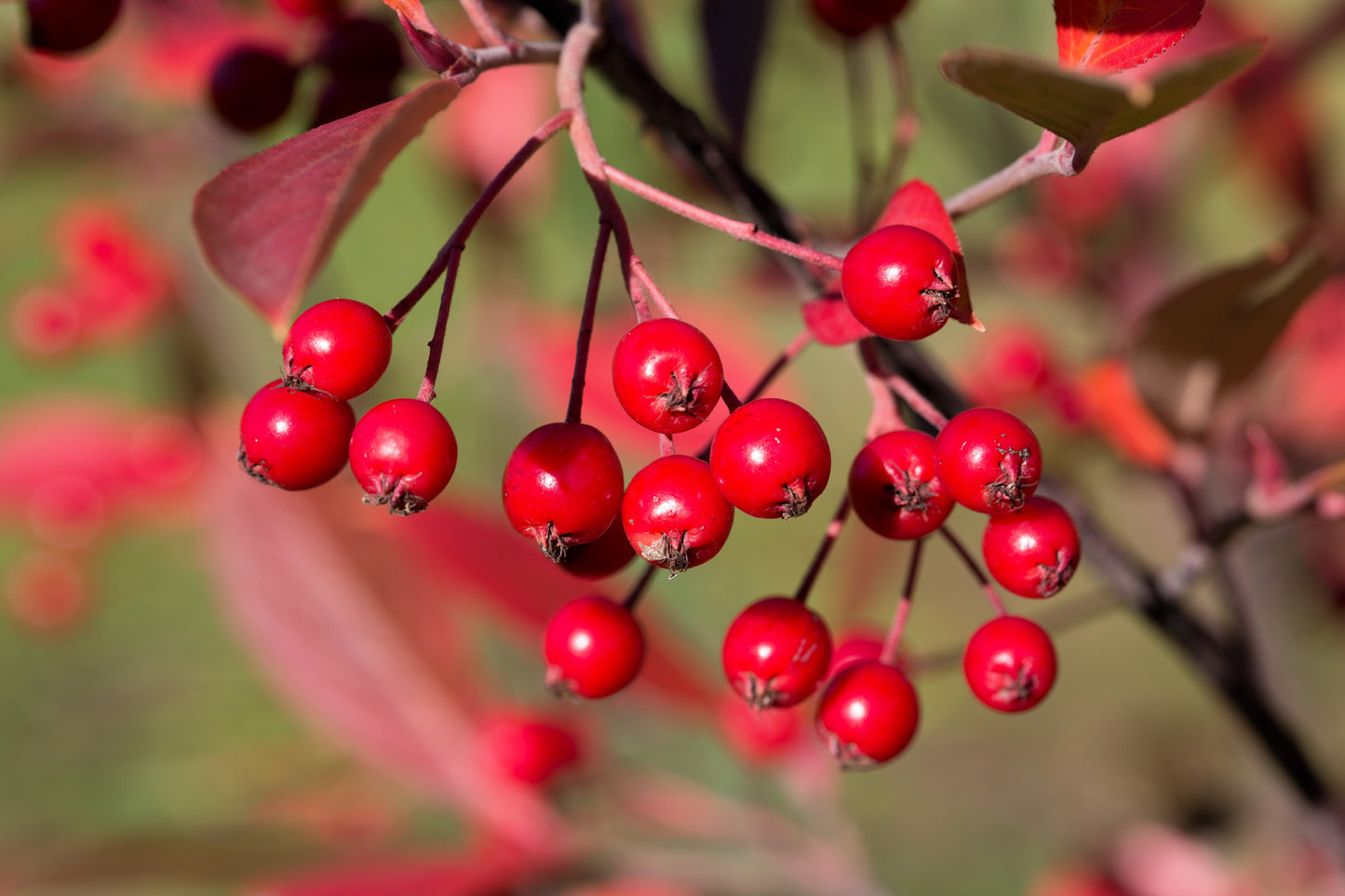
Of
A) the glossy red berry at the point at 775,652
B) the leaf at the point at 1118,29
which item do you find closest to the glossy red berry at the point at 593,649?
the glossy red berry at the point at 775,652

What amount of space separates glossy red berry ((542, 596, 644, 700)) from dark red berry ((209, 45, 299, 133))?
12.2 inches

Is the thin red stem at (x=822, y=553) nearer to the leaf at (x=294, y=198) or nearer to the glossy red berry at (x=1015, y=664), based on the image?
the glossy red berry at (x=1015, y=664)

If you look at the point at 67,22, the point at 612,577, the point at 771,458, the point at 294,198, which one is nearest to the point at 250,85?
the point at 67,22

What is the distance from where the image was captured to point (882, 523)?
0.39 metres

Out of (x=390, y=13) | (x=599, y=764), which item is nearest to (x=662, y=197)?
(x=390, y=13)

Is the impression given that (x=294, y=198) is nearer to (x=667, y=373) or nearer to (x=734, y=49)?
(x=667, y=373)

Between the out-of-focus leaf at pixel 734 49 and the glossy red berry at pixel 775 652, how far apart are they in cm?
35

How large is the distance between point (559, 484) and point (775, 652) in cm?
12

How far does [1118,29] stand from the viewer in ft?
1.20

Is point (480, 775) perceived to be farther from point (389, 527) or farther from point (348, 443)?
point (348, 443)

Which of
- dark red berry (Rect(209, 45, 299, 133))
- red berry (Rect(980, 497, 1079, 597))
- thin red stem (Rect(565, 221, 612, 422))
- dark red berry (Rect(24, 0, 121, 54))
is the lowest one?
red berry (Rect(980, 497, 1079, 597))

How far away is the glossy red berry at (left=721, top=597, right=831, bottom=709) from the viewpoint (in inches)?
16.2

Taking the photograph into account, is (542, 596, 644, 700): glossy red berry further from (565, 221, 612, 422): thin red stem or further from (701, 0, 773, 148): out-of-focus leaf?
(701, 0, 773, 148): out-of-focus leaf

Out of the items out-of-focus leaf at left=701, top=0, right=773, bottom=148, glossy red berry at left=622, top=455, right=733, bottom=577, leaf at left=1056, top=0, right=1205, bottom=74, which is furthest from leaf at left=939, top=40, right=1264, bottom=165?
out-of-focus leaf at left=701, top=0, right=773, bottom=148
